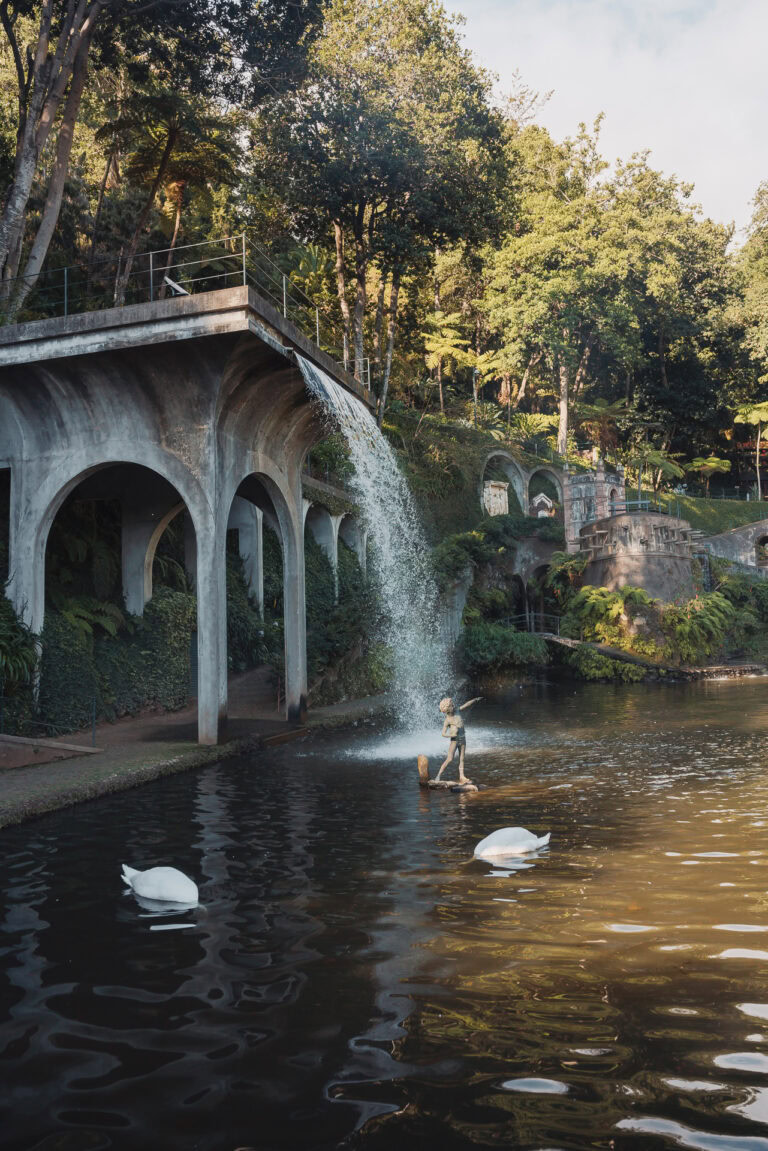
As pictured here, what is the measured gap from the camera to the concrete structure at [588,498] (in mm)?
42375

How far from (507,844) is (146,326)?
9.87 meters

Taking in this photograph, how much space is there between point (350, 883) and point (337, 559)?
2221cm

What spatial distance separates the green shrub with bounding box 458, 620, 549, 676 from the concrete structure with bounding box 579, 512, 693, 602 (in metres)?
6.58

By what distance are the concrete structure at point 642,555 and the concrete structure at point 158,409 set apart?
21684 millimetres

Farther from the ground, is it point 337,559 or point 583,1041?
point 337,559

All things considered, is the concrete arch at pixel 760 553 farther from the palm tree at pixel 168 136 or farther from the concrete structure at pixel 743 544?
the palm tree at pixel 168 136

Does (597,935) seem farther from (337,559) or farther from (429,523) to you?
(429,523)

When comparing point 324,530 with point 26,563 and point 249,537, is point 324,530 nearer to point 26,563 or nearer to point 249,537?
point 249,537

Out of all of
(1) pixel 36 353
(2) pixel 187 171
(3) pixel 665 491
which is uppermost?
(2) pixel 187 171

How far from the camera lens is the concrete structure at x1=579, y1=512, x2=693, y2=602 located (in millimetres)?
35094

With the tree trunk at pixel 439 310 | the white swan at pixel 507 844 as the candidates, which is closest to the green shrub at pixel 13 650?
the white swan at pixel 507 844

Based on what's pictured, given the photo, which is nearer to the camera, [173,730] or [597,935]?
[597,935]

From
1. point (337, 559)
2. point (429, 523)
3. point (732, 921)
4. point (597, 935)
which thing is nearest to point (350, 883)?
point (597, 935)

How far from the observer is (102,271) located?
29.3 meters
